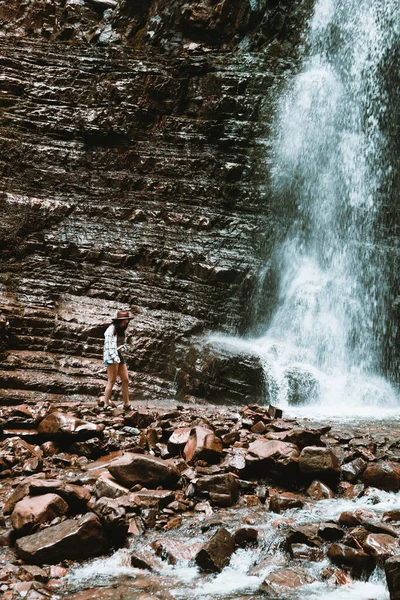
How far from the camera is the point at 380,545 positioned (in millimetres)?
3674

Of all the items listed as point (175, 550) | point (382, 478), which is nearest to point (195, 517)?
point (175, 550)

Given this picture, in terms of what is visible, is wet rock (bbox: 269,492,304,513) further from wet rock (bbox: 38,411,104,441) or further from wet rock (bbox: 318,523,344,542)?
wet rock (bbox: 38,411,104,441)

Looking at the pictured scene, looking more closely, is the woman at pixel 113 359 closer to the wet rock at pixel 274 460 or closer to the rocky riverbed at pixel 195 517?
the rocky riverbed at pixel 195 517

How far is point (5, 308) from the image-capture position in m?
14.5

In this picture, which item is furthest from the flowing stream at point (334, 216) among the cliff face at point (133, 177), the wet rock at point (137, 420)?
the wet rock at point (137, 420)

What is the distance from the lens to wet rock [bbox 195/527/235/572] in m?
3.75

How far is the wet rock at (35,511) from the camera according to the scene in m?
4.12

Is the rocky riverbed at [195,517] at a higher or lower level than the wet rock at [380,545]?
lower

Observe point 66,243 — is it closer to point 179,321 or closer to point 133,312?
point 133,312

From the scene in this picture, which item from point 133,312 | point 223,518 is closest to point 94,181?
point 133,312

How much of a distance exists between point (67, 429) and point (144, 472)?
→ 2156 mm

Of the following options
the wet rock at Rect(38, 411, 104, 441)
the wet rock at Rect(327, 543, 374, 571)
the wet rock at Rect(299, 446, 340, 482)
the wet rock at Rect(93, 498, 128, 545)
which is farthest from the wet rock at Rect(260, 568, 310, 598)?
the wet rock at Rect(38, 411, 104, 441)

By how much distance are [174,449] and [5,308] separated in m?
10.0

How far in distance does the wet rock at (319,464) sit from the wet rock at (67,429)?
3.05 m
